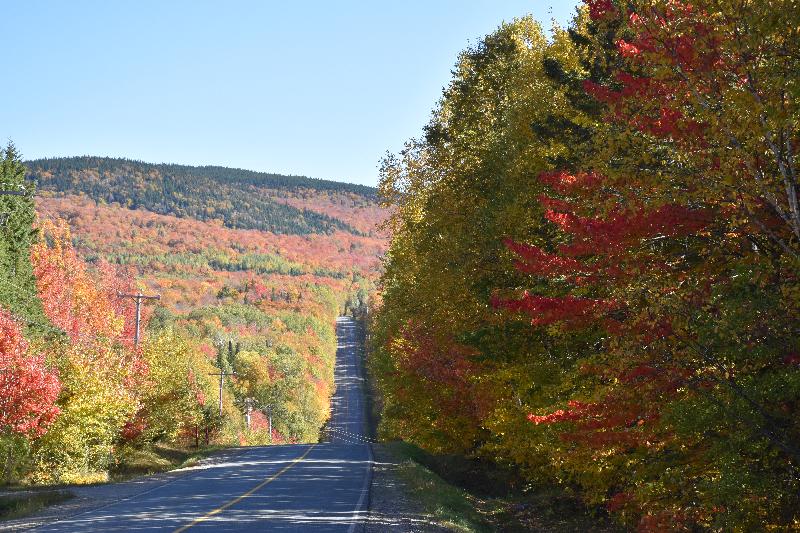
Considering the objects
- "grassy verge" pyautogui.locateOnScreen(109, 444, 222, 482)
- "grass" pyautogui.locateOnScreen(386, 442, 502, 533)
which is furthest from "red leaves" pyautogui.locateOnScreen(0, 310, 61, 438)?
"grass" pyautogui.locateOnScreen(386, 442, 502, 533)

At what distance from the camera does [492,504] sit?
27609mm

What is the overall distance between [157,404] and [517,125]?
41.2 meters

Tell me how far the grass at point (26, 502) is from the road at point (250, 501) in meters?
2.09

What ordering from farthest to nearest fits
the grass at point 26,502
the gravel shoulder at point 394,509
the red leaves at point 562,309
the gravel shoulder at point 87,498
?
the grass at point 26,502 → the gravel shoulder at point 87,498 → the gravel shoulder at point 394,509 → the red leaves at point 562,309

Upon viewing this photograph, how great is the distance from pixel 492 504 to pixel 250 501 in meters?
10.0

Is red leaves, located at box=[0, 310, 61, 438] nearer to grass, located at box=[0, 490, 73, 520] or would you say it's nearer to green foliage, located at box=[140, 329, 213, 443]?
grass, located at box=[0, 490, 73, 520]

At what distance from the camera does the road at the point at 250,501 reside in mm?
16328

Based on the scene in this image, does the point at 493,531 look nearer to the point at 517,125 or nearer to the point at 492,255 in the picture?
the point at 492,255

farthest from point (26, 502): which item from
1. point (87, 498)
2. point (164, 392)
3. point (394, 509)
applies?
point (164, 392)

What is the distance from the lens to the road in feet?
53.6

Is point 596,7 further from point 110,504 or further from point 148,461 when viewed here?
point 148,461

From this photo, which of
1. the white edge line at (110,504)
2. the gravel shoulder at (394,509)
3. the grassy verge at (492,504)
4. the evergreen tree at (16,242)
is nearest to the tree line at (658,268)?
the grassy verge at (492,504)

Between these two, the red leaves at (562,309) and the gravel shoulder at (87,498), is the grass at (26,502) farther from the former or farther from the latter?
the red leaves at (562,309)

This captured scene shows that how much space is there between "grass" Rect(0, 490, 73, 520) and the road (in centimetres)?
209
